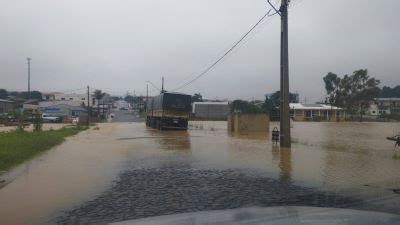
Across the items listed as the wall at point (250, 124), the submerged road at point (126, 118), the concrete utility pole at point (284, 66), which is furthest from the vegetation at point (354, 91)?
the concrete utility pole at point (284, 66)

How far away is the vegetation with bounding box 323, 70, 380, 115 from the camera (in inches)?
3516

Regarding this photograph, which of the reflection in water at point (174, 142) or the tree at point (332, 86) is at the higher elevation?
the tree at point (332, 86)

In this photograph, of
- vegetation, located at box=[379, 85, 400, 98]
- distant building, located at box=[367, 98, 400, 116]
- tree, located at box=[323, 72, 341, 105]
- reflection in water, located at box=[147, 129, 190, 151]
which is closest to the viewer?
reflection in water, located at box=[147, 129, 190, 151]

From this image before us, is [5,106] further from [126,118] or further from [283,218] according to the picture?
[283,218]

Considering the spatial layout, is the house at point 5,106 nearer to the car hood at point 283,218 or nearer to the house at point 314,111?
the house at point 314,111

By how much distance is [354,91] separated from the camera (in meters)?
91.2

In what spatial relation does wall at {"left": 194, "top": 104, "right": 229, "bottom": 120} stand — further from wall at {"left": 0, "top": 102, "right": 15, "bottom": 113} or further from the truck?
the truck

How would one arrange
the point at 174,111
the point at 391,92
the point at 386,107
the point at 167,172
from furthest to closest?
1. the point at 391,92
2. the point at 386,107
3. the point at 174,111
4. the point at 167,172

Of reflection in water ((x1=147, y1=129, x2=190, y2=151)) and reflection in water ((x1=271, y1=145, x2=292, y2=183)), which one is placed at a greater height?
reflection in water ((x1=147, y1=129, x2=190, y2=151))

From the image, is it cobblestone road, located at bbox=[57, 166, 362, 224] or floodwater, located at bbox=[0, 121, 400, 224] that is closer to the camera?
cobblestone road, located at bbox=[57, 166, 362, 224]

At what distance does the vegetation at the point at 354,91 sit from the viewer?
293ft

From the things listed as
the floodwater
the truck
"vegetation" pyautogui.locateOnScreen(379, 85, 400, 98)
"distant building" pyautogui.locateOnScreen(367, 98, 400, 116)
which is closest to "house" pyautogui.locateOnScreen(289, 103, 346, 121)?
"distant building" pyautogui.locateOnScreen(367, 98, 400, 116)

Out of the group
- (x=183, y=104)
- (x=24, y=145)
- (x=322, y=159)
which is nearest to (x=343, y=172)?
(x=322, y=159)

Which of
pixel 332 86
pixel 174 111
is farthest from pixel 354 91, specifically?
pixel 174 111
